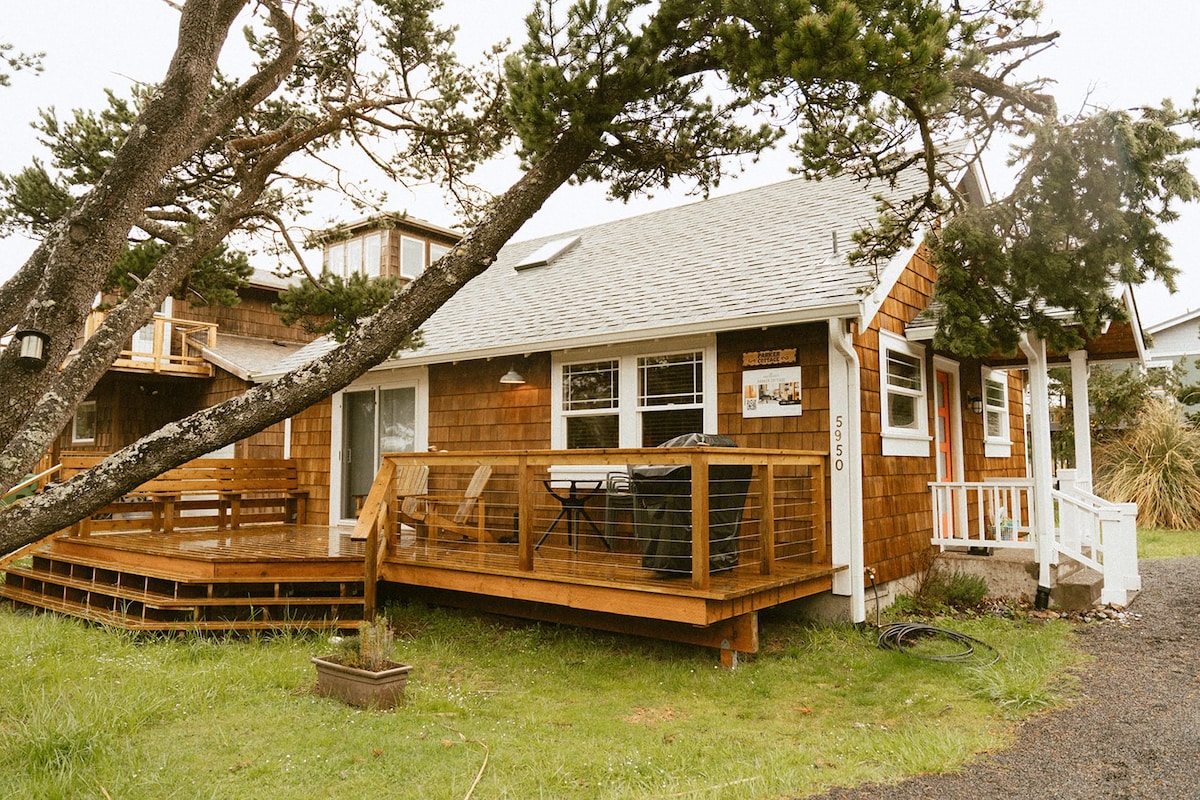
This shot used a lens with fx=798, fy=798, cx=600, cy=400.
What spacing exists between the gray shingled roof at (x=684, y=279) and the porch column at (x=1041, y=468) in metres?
2.06

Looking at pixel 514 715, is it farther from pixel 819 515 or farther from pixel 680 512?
pixel 819 515

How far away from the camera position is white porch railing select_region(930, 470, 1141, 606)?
7.28 metres

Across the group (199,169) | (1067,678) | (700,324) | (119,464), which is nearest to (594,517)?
(700,324)

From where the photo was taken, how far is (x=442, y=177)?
7.11 m

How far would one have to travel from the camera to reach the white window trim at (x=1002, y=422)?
32.2ft

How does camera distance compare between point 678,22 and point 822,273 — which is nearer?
point 678,22

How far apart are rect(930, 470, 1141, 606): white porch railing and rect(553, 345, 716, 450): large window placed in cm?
260

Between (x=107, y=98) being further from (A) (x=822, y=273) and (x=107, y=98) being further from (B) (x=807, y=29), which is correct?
(A) (x=822, y=273)

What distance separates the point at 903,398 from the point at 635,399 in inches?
106

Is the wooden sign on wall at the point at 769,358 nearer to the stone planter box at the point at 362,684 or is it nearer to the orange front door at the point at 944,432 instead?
the orange front door at the point at 944,432

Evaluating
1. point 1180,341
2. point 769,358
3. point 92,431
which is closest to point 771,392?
point 769,358

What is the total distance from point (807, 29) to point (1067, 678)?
14.7 ft

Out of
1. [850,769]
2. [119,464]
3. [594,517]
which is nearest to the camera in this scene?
[119,464]

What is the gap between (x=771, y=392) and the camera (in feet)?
23.6
